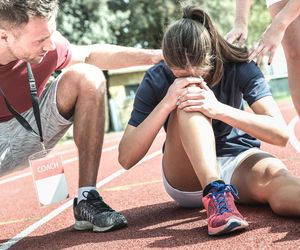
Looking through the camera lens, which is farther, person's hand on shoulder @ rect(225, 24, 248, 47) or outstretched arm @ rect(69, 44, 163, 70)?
outstretched arm @ rect(69, 44, 163, 70)

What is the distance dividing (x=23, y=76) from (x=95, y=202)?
37.4 inches

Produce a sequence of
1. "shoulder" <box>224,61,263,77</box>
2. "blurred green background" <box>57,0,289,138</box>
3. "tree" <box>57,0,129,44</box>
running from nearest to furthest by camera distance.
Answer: "shoulder" <box>224,61,263,77</box> → "tree" <box>57,0,129,44</box> → "blurred green background" <box>57,0,289,138</box>

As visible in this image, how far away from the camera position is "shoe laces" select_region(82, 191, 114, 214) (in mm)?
3295

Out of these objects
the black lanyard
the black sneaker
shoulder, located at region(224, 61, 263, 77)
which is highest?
shoulder, located at region(224, 61, 263, 77)

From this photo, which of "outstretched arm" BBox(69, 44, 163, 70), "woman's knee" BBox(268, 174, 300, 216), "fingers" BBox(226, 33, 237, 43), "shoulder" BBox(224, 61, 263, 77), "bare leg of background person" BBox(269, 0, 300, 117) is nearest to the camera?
"woman's knee" BBox(268, 174, 300, 216)

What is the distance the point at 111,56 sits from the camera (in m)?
3.85

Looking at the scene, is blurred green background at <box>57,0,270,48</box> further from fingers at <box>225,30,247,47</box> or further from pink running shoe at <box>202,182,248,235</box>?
pink running shoe at <box>202,182,248,235</box>

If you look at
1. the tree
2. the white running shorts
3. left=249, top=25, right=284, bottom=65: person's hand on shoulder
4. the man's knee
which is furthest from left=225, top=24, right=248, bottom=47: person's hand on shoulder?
the tree

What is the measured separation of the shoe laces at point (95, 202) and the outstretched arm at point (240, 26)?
1332 mm

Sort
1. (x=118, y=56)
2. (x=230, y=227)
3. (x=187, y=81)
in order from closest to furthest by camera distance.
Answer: (x=230, y=227)
(x=187, y=81)
(x=118, y=56)

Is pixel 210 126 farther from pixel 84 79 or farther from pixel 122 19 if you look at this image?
pixel 122 19

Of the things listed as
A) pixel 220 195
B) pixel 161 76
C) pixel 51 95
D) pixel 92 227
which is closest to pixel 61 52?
pixel 51 95

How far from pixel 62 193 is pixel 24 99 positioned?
714 mm

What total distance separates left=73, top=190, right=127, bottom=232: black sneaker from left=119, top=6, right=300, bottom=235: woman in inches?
11.8
